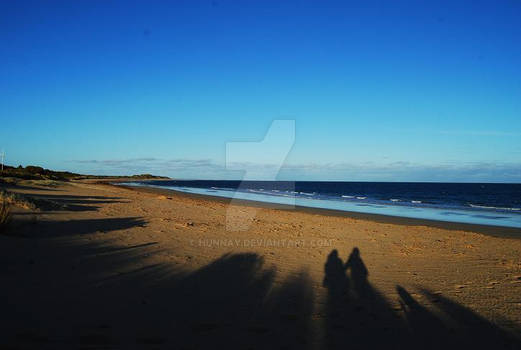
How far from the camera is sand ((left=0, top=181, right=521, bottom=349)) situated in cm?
367

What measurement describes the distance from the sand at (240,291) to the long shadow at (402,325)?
0.02 m

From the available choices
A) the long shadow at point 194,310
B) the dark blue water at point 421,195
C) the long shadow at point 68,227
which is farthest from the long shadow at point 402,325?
the dark blue water at point 421,195

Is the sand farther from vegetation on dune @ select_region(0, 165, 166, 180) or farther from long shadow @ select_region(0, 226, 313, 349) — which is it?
vegetation on dune @ select_region(0, 165, 166, 180)

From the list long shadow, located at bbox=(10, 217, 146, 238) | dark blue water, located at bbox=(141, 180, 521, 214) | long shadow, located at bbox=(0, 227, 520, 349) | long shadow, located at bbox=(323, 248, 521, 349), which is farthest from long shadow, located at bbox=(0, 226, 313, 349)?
dark blue water, located at bbox=(141, 180, 521, 214)

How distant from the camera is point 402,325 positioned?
422 centimetres

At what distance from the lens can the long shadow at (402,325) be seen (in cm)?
373

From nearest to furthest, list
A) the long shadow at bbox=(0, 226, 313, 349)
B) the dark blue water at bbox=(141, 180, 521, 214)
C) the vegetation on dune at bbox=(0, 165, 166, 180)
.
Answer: the long shadow at bbox=(0, 226, 313, 349), the dark blue water at bbox=(141, 180, 521, 214), the vegetation on dune at bbox=(0, 165, 166, 180)

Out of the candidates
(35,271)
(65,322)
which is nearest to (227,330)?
(65,322)

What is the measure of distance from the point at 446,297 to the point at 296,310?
2.48 m

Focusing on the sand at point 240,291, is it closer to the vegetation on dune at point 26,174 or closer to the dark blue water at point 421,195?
the dark blue water at point 421,195

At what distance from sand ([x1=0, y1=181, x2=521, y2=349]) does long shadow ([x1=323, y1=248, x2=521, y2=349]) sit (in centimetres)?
2

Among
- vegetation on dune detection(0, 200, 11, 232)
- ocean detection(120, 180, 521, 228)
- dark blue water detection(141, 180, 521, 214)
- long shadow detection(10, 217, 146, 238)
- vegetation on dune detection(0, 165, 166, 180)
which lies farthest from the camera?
vegetation on dune detection(0, 165, 166, 180)

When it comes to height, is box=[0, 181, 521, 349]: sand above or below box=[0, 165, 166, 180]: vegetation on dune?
below

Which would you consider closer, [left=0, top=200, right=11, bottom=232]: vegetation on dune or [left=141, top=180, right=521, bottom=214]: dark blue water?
[left=0, top=200, right=11, bottom=232]: vegetation on dune
